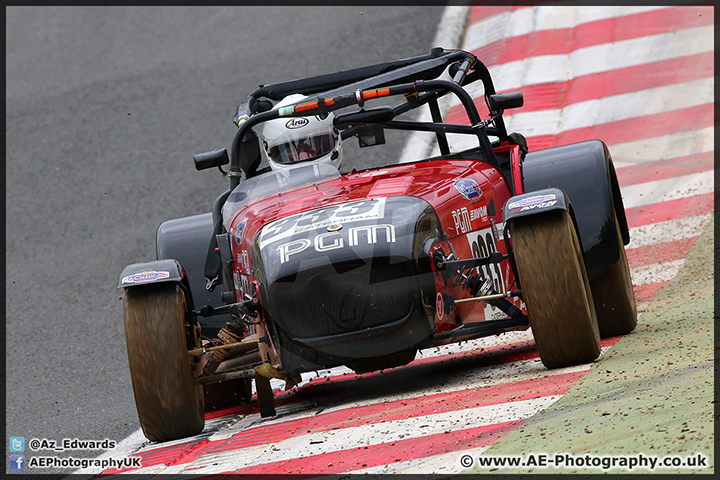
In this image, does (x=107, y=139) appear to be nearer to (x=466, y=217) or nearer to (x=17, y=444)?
(x=17, y=444)

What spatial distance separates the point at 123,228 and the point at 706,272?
7331 mm

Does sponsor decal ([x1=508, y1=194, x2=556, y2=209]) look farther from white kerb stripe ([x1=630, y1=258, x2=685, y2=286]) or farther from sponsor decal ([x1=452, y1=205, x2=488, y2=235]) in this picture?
white kerb stripe ([x1=630, y1=258, x2=685, y2=286])

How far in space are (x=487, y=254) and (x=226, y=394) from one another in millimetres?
2152

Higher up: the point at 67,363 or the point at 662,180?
the point at 662,180

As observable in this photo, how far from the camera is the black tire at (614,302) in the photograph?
6445 millimetres

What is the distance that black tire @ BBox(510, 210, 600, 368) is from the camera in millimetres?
5266

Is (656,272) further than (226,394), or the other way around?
(656,272)

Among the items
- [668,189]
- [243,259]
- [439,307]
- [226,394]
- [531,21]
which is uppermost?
[531,21]

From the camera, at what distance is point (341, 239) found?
5340mm

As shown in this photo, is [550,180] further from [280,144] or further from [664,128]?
[664,128]

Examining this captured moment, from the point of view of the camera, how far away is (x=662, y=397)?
4211mm

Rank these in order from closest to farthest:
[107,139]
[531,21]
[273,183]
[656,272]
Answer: [273,183] → [656,272] → [107,139] → [531,21]

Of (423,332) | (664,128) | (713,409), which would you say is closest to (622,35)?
(664,128)

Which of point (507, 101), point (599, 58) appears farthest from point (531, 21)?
point (507, 101)
